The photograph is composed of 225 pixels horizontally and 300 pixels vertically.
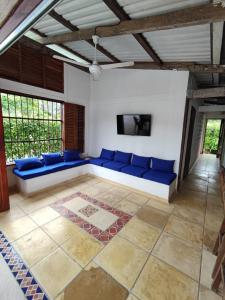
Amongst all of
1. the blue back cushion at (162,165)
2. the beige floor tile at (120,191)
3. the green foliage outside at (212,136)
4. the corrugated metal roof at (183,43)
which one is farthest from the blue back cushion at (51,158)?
the green foliage outside at (212,136)

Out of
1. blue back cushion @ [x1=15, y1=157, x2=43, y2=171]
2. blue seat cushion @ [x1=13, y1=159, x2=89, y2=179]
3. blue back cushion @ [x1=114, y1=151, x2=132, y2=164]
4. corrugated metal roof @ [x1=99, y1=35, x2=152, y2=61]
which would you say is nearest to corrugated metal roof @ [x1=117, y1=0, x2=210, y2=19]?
corrugated metal roof @ [x1=99, y1=35, x2=152, y2=61]

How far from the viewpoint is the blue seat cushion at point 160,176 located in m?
3.51

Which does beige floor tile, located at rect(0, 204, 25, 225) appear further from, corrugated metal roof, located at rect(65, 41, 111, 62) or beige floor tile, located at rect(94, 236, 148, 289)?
corrugated metal roof, located at rect(65, 41, 111, 62)

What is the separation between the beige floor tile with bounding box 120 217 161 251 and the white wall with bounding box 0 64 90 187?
10.00 feet

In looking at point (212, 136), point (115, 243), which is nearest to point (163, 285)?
point (115, 243)

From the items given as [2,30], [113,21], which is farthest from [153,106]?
[2,30]

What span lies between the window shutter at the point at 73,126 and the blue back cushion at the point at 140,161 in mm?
2075

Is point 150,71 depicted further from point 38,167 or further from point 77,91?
point 38,167

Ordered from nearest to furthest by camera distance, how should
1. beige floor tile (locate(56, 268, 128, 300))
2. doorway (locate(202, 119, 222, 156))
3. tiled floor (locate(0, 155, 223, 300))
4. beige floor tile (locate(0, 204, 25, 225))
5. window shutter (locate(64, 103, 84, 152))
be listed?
beige floor tile (locate(56, 268, 128, 300)), tiled floor (locate(0, 155, 223, 300)), beige floor tile (locate(0, 204, 25, 225)), window shutter (locate(64, 103, 84, 152)), doorway (locate(202, 119, 222, 156))

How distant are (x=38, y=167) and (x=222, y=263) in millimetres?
3984

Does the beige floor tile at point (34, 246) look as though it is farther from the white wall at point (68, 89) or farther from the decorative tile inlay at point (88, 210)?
the white wall at point (68, 89)

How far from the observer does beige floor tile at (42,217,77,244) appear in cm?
232

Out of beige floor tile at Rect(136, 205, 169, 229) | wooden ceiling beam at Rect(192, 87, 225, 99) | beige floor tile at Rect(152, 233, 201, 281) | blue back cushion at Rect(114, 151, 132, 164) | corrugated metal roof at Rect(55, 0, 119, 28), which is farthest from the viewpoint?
blue back cushion at Rect(114, 151, 132, 164)

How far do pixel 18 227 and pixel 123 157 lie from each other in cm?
310
